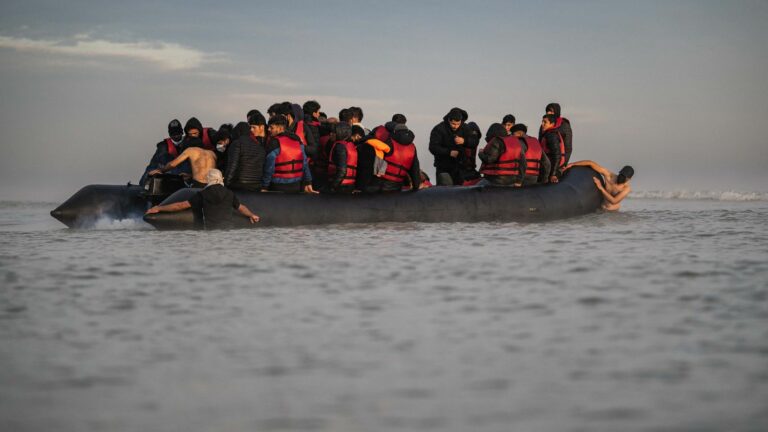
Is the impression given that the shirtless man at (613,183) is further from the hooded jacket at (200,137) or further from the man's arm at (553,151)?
the hooded jacket at (200,137)

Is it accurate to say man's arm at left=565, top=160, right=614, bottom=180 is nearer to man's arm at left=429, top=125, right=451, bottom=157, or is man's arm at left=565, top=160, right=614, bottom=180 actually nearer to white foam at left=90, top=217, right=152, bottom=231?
man's arm at left=429, top=125, right=451, bottom=157

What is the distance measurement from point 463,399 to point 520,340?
116 centimetres

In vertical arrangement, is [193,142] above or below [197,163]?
above

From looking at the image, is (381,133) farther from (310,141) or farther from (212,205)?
(212,205)

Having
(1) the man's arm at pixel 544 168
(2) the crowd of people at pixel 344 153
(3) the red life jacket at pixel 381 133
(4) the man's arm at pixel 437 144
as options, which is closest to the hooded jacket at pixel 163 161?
(2) the crowd of people at pixel 344 153

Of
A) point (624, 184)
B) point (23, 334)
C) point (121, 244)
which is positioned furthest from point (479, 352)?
point (624, 184)

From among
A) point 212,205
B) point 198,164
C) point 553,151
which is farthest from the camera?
point 553,151

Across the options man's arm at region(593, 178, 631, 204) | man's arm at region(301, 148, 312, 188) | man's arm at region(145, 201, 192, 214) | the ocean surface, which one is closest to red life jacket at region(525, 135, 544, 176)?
man's arm at region(593, 178, 631, 204)

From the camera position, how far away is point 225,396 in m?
3.88

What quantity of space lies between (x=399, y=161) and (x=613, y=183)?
15.6 ft

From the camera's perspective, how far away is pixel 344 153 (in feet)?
40.9

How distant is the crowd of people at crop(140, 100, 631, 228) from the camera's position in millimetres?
12086

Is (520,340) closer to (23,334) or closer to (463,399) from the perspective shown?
(463,399)

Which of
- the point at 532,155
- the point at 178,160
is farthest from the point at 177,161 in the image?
the point at 532,155
